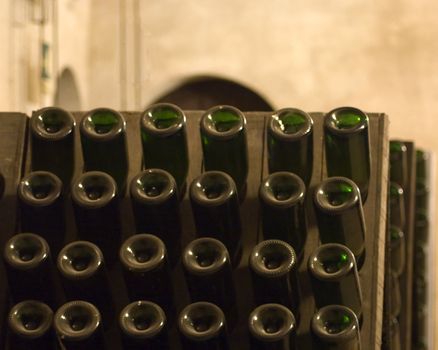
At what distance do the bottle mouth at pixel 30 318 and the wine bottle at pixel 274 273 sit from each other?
25 cm

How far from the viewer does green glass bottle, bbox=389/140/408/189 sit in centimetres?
246

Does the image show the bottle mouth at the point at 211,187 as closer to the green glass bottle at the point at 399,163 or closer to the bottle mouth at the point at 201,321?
the bottle mouth at the point at 201,321

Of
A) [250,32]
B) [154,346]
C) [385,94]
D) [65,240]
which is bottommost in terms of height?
[154,346]

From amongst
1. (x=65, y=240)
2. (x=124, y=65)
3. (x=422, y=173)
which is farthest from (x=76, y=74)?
(x=65, y=240)

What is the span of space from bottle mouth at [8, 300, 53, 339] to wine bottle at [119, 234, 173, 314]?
0.11 m

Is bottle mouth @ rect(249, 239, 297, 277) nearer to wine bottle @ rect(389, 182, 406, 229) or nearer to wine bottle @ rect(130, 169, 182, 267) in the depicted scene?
wine bottle @ rect(130, 169, 182, 267)

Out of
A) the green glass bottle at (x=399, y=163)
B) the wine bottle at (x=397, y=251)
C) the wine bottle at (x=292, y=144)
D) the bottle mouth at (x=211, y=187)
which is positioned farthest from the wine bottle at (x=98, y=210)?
the green glass bottle at (x=399, y=163)

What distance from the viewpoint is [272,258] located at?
4.00 feet

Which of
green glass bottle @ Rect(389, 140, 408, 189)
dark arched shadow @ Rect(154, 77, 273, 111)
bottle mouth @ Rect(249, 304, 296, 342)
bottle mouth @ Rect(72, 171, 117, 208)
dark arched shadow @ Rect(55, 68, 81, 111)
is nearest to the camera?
bottle mouth @ Rect(249, 304, 296, 342)

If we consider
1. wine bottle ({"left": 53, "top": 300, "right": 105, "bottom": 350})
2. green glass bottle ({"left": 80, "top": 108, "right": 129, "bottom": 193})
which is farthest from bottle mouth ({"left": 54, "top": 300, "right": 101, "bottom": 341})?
green glass bottle ({"left": 80, "top": 108, "right": 129, "bottom": 193})

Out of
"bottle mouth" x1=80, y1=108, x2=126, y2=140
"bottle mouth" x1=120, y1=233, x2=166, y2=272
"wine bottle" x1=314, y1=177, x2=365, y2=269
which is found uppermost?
"bottle mouth" x1=80, y1=108, x2=126, y2=140

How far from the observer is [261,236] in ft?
4.19

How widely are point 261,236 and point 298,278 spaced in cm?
8

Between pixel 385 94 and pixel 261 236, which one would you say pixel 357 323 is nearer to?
pixel 261 236
